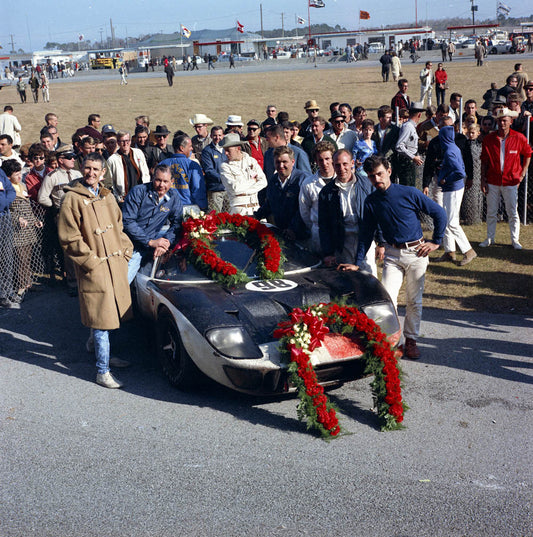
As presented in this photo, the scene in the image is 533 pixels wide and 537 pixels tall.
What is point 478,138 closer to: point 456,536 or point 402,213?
point 402,213

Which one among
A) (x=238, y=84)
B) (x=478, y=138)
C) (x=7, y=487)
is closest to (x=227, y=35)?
(x=238, y=84)

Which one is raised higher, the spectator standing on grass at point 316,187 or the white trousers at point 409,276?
the spectator standing on grass at point 316,187

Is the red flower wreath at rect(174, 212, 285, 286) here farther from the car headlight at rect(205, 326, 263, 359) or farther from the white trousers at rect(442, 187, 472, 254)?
the white trousers at rect(442, 187, 472, 254)

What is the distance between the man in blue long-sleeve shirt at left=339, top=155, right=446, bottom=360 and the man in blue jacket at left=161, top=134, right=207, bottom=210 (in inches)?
133

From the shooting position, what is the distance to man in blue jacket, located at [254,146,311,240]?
Answer: 313 inches

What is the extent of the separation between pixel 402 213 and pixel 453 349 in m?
1.61

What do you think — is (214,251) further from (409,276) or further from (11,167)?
(11,167)

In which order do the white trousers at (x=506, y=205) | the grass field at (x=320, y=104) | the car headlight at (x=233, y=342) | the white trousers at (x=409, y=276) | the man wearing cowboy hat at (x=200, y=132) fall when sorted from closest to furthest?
1. the car headlight at (x=233, y=342)
2. the white trousers at (x=409, y=276)
3. the grass field at (x=320, y=104)
4. the white trousers at (x=506, y=205)
5. the man wearing cowboy hat at (x=200, y=132)

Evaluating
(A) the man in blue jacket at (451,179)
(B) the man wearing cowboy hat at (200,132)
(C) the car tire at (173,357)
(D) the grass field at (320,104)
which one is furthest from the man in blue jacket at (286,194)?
(B) the man wearing cowboy hat at (200,132)

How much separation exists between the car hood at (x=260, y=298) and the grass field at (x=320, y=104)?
247 centimetres

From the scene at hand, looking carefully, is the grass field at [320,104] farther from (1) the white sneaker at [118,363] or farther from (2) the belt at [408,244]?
(1) the white sneaker at [118,363]

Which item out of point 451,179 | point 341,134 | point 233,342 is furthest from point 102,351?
point 341,134

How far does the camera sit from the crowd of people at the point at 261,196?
669cm

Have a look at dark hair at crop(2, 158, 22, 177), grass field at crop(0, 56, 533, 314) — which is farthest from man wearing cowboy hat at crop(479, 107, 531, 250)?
dark hair at crop(2, 158, 22, 177)
